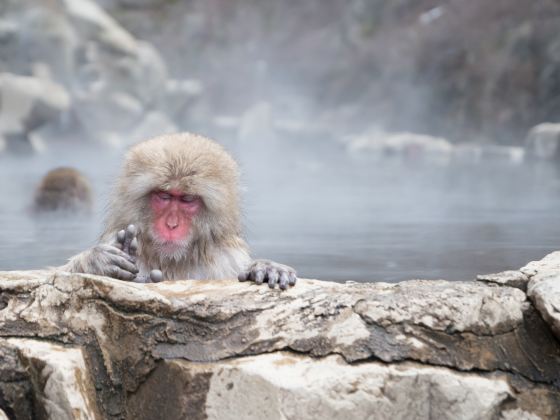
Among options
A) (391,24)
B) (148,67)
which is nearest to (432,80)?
(391,24)

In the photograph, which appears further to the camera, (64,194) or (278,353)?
(64,194)

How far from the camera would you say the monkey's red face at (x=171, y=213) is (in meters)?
3.24

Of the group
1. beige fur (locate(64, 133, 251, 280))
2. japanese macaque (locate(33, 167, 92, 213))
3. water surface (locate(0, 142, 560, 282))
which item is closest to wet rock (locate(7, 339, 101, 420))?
beige fur (locate(64, 133, 251, 280))

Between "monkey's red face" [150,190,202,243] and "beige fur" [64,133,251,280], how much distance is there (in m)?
0.03

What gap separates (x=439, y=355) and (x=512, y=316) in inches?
→ 9.6

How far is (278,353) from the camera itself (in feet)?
7.75

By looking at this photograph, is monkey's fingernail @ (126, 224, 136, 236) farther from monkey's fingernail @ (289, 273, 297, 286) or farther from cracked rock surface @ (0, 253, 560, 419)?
monkey's fingernail @ (289, 273, 297, 286)

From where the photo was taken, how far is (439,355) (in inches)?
91.7

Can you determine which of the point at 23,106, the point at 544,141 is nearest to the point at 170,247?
the point at 23,106

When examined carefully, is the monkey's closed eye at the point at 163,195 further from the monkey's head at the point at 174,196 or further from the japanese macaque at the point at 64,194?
the japanese macaque at the point at 64,194

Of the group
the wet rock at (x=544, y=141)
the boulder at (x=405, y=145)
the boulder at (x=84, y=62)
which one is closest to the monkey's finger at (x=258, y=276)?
the wet rock at (x=544, y=141)

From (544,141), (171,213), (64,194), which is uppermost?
(544,141)

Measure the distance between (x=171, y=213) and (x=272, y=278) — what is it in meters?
0.72

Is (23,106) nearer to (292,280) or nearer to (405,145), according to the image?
(405,145)
